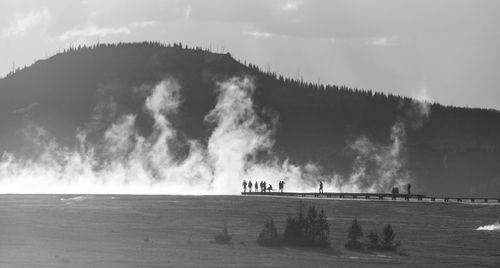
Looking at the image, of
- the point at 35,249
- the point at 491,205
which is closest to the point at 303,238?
the point at 35,249

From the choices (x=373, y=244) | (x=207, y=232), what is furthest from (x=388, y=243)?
(x=207, y=232)

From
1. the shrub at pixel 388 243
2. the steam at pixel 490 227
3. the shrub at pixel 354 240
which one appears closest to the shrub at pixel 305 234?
the shrub at pixel 354 240

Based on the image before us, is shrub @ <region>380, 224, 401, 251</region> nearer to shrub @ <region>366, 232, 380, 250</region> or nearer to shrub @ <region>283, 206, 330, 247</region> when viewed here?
shrub @ <region>366, 232, 380, 250</region>

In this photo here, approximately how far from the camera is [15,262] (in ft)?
173

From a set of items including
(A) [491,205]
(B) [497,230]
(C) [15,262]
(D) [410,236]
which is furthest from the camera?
(A) [491,205]

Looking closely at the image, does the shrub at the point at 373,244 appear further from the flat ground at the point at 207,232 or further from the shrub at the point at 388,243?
the flat ground at the point at 207,232

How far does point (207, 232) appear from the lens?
76.0 meters

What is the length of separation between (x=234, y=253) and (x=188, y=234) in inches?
452

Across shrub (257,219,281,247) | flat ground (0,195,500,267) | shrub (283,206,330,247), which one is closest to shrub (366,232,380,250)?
flat ground (0,195,500,267)

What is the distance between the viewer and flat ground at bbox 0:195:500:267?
58628 mm

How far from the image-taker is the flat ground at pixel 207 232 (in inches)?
2308

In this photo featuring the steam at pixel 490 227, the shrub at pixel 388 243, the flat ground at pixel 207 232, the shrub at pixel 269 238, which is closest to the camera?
the flat ground at pixel 207 232

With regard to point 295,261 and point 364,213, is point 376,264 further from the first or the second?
point 364,213

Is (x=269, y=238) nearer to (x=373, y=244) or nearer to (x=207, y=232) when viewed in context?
(x=373, y=244)
